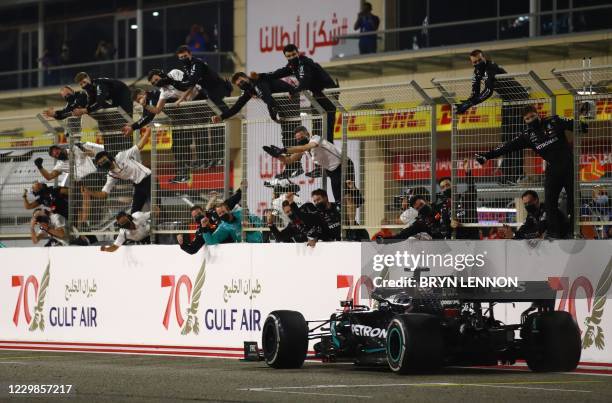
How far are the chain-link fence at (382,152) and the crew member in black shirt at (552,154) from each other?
1590 millimetres

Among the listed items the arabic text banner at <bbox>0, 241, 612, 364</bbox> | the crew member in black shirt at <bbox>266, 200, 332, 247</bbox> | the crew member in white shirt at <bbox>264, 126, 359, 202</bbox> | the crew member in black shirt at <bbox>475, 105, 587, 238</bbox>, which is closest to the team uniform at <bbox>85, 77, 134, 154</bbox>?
the arabic text banner at <bbox>0, 241, 612, 364</bbox>

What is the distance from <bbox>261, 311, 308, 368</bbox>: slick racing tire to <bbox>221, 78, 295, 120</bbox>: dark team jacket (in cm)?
434

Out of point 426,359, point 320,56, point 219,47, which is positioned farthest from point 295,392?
point 219,47

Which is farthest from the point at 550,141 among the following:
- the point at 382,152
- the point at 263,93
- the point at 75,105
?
the point at 75,105

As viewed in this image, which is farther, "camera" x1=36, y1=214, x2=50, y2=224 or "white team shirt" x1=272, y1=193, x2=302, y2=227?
"camera" x1=36, y1=214, x2=50, y2=224

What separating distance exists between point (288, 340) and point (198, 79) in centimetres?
626

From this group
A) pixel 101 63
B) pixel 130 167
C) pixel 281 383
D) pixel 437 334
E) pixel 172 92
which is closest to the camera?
pixel 281 383

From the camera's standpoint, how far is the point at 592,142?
16141 mm

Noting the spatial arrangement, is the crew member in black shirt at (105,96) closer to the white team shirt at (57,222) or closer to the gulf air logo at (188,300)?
the white team shirt at (57,222)

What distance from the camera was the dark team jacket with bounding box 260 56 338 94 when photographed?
18.8 meters

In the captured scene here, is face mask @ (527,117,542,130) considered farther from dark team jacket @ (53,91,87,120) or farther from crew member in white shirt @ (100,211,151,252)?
dark team jacket @ (53,91,87,120)

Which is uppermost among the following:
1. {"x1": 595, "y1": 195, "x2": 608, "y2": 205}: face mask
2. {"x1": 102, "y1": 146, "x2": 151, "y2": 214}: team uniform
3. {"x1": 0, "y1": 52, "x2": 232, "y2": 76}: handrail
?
{"x1": 0, "y1": 52, "x2": 232, "y2": 76}: handrail

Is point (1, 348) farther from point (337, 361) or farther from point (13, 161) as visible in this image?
point (337, 361)

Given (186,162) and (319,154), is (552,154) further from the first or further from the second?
(186,162)
